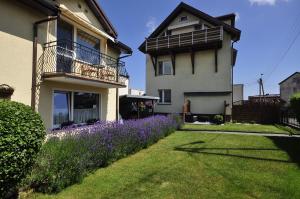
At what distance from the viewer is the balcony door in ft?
33.9

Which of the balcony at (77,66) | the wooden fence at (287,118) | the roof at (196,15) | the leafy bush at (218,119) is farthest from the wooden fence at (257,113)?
the balcony at (77,66)

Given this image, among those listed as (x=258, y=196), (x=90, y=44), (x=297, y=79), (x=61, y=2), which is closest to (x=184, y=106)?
(x=90, y=44)

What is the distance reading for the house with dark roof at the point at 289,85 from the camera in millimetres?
Result: 49875

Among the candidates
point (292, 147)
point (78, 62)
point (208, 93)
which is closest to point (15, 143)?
point (78, 62)

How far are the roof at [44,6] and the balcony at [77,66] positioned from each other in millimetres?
1192

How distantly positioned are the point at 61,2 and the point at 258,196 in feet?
35.5

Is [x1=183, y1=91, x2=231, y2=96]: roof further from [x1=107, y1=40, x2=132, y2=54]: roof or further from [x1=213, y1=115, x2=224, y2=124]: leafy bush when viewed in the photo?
[x1=107, y1=40, x2=132, y2=54]: roof

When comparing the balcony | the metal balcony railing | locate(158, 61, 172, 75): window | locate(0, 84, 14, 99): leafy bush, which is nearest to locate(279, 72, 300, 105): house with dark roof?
locate(158, 61, 172, 75): window

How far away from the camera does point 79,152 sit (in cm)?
665

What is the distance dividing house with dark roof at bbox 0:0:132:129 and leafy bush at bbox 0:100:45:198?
147 inches

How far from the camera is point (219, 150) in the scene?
10219 millimetres

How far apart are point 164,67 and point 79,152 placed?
2191cm

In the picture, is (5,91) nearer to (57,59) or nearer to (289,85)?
(57,59)

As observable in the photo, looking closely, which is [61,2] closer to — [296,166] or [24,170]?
[24,170]
